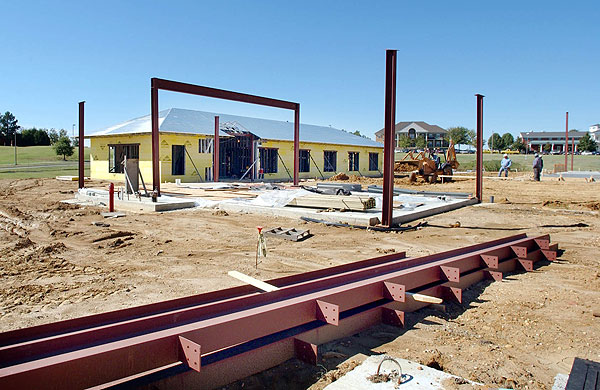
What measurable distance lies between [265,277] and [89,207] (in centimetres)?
1107

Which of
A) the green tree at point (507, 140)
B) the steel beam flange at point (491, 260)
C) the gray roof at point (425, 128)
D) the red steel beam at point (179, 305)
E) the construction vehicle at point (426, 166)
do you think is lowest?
the steel beam flange at point (491, 260)

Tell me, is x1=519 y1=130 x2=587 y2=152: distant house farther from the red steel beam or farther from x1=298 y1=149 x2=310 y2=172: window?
the red steel beam

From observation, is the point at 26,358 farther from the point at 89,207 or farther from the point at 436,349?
the point at 89,207

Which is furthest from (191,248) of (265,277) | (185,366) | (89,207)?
(89,207)

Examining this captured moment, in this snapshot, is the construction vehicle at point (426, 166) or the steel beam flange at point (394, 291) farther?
the construction vehicle at point (426, 166)

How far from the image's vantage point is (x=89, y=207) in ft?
51.5

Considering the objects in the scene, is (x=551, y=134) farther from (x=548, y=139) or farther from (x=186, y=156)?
(x=186, y=156)

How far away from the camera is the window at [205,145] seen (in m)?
27.8

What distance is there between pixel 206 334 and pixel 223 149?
28.4 meters

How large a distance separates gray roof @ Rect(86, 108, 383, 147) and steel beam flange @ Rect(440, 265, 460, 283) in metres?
22.2

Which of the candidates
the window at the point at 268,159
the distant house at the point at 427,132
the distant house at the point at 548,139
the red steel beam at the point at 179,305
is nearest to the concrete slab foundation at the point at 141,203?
the red steel beam at the point at 179,305

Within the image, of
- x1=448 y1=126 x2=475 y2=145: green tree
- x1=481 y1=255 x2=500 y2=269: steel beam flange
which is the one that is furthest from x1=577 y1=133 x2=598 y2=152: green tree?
x1=481 y1=255 x2=500 y2=269: steel beam flange

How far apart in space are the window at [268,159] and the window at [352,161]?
8.87m

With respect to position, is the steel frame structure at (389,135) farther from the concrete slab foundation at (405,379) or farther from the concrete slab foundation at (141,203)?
the concrete slab foundation at (405,379)
